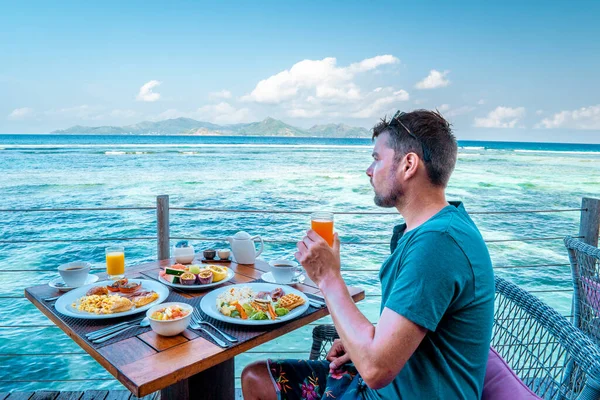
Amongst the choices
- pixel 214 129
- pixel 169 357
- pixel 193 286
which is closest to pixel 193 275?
pixel 193 286

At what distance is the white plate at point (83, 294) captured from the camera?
1245 mm

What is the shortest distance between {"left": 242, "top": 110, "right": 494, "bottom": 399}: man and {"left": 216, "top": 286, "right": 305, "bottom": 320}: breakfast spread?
289mm

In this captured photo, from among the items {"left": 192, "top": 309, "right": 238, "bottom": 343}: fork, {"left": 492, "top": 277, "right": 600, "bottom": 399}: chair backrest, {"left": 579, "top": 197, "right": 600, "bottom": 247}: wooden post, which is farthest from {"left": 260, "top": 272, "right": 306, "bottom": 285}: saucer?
{"left": 579, "top": 197, "right": 600, "bottom": 247}: wooden post

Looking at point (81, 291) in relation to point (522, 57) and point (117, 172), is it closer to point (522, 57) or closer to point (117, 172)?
point (117, 172)

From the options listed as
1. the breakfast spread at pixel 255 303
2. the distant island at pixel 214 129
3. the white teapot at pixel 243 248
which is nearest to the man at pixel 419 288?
the breakfast spread at pixel 255 303

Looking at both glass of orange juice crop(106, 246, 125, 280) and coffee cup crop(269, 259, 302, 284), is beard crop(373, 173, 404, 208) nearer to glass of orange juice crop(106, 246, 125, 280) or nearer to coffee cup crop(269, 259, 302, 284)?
coffee cup crop(269, 259, 302, 284)

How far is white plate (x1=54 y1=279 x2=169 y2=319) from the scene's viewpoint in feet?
4.09

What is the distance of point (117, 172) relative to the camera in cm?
1872

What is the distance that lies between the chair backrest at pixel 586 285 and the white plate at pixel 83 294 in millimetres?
1750

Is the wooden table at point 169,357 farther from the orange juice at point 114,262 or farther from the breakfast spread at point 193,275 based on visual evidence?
the orange juice at point 114,262

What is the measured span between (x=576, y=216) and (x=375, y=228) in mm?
6085

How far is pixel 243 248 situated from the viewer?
193 centimetres

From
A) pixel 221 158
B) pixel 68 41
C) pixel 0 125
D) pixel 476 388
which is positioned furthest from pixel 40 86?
pixel 476 388

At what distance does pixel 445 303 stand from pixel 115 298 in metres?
1.07
